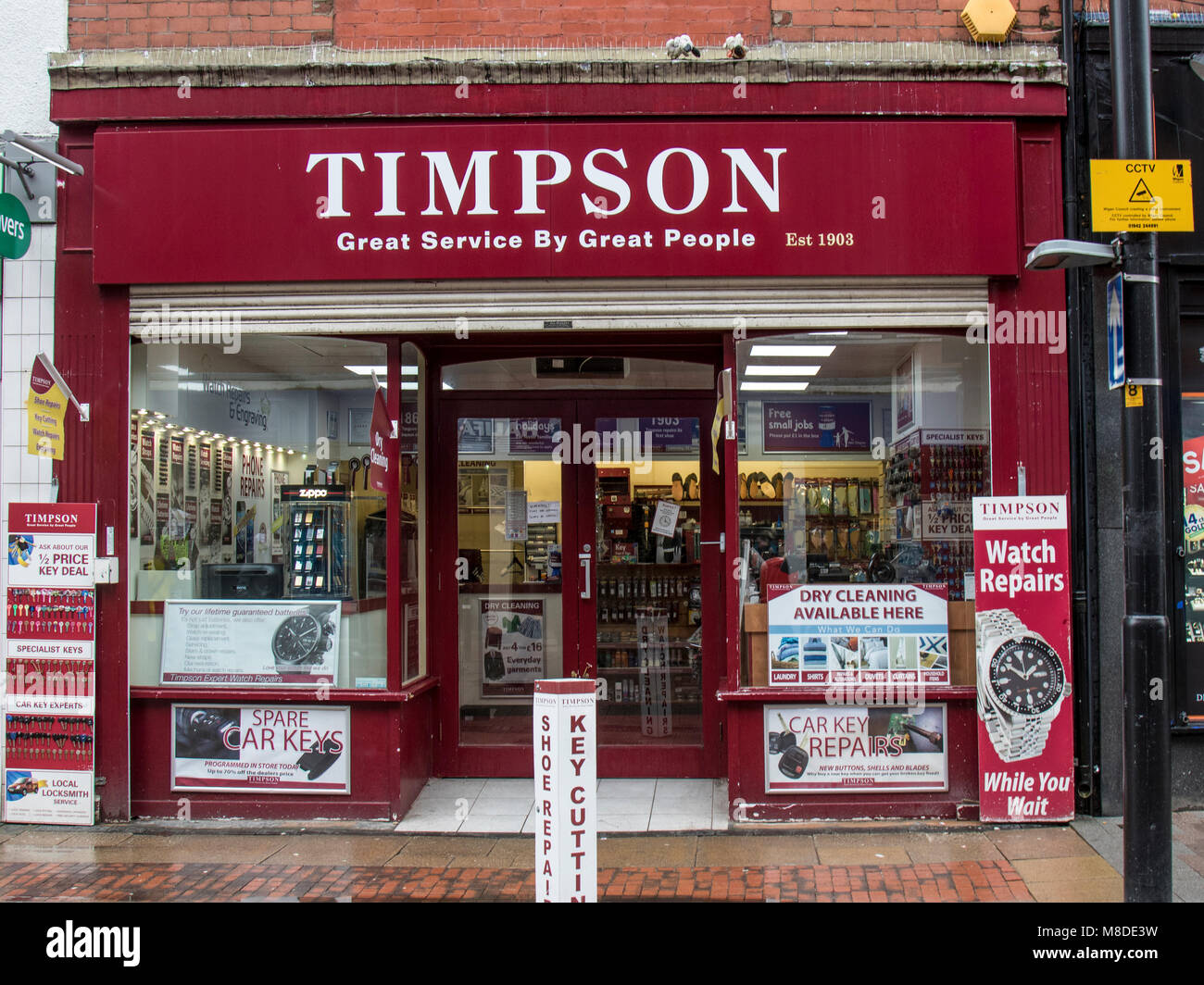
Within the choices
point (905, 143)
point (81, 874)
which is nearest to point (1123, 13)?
point (905, 143)

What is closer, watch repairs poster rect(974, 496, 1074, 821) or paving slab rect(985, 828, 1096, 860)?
paving slab rect(985, 828, 1096, 860)

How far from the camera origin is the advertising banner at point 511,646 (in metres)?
7.42

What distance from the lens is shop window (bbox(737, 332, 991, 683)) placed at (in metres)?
6.66

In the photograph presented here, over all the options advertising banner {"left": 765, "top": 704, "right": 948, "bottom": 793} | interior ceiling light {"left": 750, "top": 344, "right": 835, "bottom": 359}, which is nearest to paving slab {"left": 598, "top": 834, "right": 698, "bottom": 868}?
advertising banner {"left": 765, "top": 704, "right": 948, "bottom": 793}

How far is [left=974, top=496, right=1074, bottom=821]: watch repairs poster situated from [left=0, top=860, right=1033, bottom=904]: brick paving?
0.79m

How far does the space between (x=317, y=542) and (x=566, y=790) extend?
352 centimetres

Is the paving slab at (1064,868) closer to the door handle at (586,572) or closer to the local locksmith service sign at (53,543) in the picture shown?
the door handle at (586,572)

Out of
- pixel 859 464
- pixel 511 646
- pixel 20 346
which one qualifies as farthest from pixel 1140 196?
pixel 20 346

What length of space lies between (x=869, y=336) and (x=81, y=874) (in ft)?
18.9

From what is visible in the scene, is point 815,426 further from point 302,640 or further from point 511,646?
point 302,640

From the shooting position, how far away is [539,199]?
21.2 ft

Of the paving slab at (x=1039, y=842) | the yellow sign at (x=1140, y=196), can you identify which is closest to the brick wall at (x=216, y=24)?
the yellow sign at (x=1140, y=196)

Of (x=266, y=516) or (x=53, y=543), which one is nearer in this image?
(x=53, y=543)
